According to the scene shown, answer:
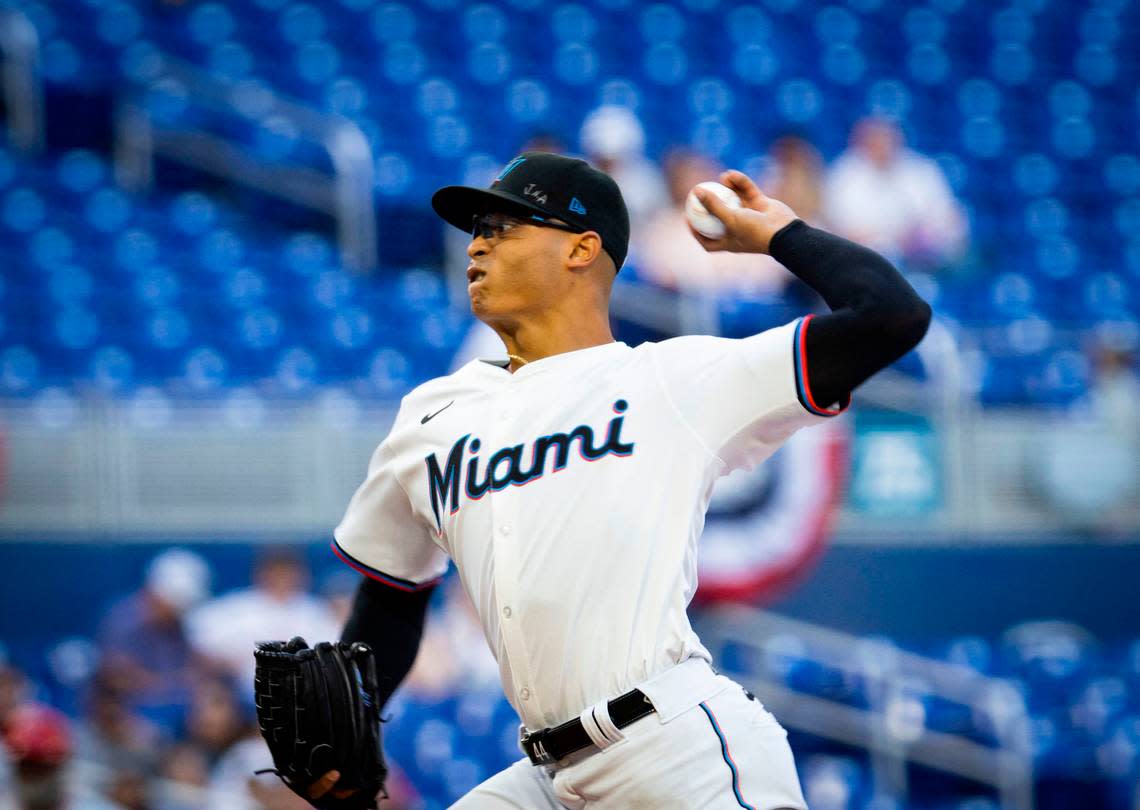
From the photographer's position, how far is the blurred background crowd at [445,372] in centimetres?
773

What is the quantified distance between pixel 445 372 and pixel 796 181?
248 cm

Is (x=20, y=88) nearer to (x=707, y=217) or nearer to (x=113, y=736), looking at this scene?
(x=113, y=736)

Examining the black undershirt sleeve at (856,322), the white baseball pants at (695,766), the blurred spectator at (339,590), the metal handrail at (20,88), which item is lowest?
the blurred spectator at (339,590)

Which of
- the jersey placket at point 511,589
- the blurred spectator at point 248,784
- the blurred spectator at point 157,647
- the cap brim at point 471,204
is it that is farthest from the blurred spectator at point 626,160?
the jersey placket at point 511,589

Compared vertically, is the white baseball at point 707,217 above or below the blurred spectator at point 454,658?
above

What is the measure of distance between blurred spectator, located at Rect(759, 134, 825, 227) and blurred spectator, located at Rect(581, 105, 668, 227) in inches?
28.4

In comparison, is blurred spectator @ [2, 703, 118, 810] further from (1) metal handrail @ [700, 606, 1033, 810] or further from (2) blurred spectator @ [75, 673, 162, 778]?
(1) metal handrail @ [700, 606, 1033, 810]

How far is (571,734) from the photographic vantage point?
2715 millimetres

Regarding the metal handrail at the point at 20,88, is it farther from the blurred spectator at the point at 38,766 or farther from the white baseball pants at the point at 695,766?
the white baseball pants at the point at 695,766

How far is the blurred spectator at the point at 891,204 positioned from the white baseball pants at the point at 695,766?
286 inches

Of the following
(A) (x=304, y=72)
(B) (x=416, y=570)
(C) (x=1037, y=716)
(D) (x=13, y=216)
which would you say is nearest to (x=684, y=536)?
(B) (x=416, y=570)

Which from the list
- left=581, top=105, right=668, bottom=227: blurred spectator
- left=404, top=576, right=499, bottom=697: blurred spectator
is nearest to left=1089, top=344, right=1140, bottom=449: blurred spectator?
left=581, top=105, right=668, bottom=227: blurred spectator

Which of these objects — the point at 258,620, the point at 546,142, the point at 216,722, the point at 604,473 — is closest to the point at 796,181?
the point at 546,142

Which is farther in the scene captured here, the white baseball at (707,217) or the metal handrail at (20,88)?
the metal handrail at (20,88)
